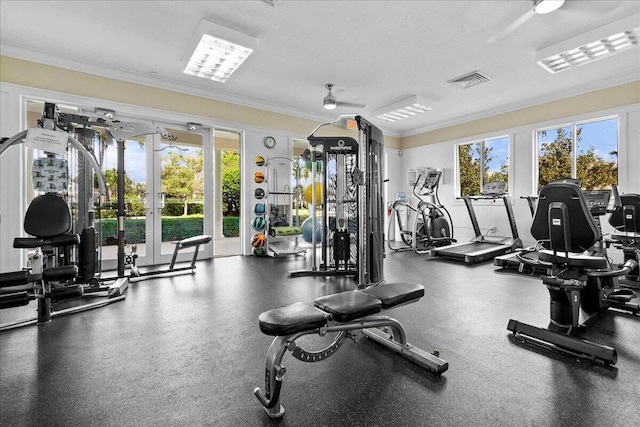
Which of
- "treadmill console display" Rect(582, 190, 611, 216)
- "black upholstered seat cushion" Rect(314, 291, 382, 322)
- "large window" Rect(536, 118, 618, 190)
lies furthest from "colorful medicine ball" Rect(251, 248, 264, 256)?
"large window" Rect(536, 118, 618, 190)

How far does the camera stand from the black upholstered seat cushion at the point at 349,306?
166 centimetres

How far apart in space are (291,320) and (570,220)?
7.02ft

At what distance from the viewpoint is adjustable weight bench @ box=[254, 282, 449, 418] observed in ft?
4.93

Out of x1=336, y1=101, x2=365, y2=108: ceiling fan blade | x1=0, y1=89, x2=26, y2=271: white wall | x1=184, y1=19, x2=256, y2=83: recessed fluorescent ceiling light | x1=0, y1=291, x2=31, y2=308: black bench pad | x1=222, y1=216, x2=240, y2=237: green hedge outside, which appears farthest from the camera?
x1=222, y1=216, x2=240, y2=237: green hedge outside

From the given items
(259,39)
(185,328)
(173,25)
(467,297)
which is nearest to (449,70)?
(259,39)

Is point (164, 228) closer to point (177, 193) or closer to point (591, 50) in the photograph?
point (177, 193)

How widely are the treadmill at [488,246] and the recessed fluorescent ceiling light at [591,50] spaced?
225 cm

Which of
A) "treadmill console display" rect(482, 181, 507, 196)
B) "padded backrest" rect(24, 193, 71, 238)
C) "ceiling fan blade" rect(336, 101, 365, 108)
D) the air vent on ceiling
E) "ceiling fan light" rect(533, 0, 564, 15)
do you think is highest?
the air vent on ceiling

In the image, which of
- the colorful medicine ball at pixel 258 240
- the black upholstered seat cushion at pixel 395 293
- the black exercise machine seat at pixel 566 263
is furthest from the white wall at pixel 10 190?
the black exercise machine seat at pixel 566 263

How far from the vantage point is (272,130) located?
6.80 m

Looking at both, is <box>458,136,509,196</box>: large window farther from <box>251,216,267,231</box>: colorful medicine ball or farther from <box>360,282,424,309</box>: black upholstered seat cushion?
<box>360,282,424,309</box>: black upholstered seat cushion

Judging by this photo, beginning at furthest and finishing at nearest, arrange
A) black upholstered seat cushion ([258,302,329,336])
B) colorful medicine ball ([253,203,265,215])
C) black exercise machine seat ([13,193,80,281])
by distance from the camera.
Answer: colorful medicine ball ([253,203,265,215])
black exercise machine seat ([13,193,80,281])
black upholstered seat cushion ([258,302,329,336])

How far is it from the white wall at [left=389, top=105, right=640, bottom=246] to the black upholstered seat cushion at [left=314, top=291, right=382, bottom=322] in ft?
19.3

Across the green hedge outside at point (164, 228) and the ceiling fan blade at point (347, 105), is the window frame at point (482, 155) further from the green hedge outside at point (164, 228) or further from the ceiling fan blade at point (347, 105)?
the green hedge outside at point (164, 228)
